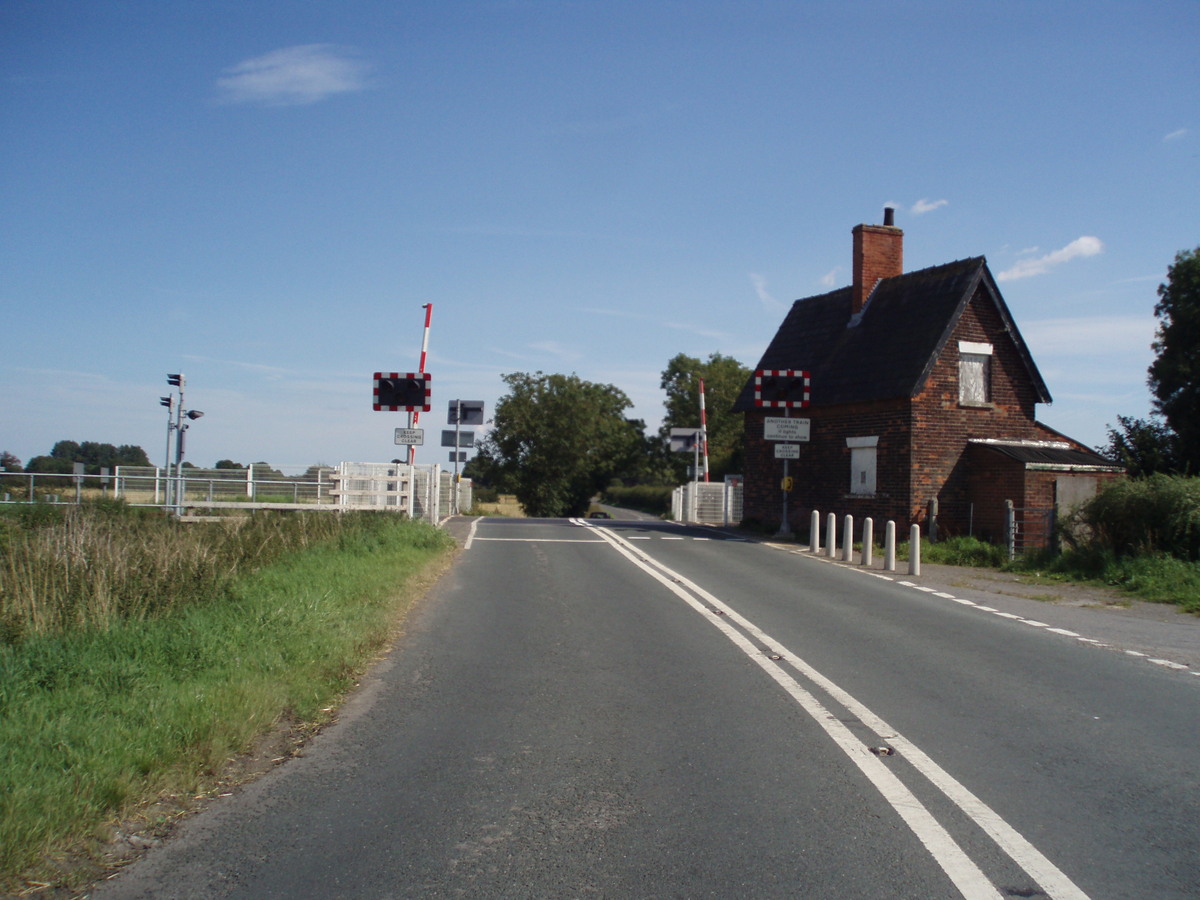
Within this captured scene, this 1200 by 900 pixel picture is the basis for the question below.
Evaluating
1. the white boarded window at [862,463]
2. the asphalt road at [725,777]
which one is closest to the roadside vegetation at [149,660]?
the asphalt road at [725,777]

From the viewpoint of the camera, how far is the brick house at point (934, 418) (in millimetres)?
22359

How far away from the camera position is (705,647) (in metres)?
9.22

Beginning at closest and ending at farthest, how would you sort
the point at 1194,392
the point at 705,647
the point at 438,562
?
the point at 705,647 < the point at 438,562 < the point at 1194,392

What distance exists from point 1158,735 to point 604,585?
27.9 ft

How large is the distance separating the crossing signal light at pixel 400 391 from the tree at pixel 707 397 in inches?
2559

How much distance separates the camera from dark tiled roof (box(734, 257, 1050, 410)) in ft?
77.2

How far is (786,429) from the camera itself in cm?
2566

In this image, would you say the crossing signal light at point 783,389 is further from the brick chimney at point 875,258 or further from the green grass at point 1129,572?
the green grass at point 1129,572

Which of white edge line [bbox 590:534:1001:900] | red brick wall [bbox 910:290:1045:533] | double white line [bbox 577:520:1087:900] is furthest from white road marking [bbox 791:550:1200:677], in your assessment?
red brick wall [bbox 910:290:1045:533]

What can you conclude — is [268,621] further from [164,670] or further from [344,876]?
[344,876]

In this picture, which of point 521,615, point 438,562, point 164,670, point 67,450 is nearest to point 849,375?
point 438,562

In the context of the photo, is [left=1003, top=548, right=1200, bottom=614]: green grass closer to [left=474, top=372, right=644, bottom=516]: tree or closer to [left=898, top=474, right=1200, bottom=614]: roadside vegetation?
[left=898, top=474, right=1200, bottom=614]: roadside vegetation

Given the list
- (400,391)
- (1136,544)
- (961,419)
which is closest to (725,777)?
(1136,544)

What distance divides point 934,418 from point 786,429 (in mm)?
3939
